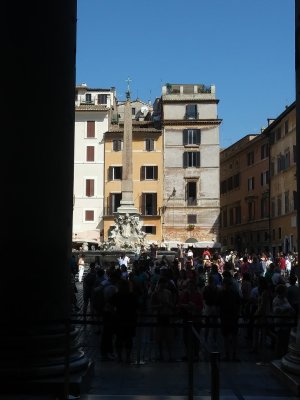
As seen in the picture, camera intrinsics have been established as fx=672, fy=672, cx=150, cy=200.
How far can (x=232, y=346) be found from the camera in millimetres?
11242

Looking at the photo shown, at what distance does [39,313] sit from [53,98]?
82.9 inches

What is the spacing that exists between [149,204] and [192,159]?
19.6 ft

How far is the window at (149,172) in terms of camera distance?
208ft

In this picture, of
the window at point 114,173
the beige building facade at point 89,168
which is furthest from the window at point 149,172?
the beige building facade at point 89,168

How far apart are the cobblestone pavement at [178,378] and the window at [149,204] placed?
5063cm

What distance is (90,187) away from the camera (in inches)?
2479

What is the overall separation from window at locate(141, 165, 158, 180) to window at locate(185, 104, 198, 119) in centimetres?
587

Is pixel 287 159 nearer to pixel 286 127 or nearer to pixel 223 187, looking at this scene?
pixel 286 127

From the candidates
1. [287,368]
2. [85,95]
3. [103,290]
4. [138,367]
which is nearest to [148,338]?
[103,290]

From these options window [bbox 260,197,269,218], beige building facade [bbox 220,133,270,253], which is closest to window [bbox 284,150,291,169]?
beige building facade [bbox 220,133,270,253]

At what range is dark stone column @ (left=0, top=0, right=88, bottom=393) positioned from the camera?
20.8ft

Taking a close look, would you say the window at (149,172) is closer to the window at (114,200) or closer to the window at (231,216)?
the window at (114,200)

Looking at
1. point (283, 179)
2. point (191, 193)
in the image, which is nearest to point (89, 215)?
point (191, 193)

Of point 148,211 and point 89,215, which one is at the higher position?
point 148,211
